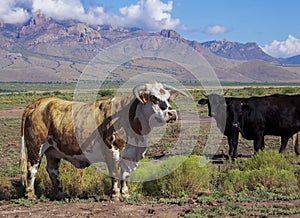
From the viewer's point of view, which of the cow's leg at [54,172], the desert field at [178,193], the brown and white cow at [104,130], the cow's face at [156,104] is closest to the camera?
the desert field at [178,193]

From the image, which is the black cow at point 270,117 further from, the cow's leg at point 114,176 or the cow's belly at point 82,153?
the cow's belly at point 82,153

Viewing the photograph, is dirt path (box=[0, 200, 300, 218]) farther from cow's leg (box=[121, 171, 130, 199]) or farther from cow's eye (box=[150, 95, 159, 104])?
cow's eye (box=[150, 95, 159, 104])

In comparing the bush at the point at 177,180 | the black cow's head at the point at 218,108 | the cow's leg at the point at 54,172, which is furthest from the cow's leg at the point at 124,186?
the black cow's head at the point at 218,108

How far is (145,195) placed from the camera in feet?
31.8

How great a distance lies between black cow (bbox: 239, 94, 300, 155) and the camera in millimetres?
15023

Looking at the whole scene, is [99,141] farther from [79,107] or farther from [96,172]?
[96,172]

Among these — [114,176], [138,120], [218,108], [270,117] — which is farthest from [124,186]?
[218,108]

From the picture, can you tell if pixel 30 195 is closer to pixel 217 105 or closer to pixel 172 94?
pixel 172 94

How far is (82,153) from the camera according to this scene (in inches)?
353

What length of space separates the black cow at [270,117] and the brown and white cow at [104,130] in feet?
22.9

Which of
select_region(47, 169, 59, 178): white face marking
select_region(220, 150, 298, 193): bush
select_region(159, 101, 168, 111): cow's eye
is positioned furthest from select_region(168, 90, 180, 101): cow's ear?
select_region(47, 169, 59, 178): white face marking

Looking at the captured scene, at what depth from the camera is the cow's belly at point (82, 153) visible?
883cm

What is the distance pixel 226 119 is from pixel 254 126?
1.65m

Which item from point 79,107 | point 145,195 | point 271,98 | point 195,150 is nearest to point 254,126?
point 271,98
